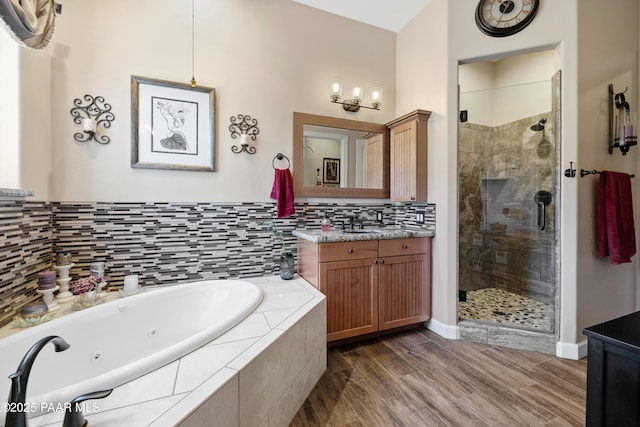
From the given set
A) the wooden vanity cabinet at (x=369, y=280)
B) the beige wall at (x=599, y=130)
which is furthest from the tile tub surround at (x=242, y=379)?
the beige wall at (x=599, y=130)

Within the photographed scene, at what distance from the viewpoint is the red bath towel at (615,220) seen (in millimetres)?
2031

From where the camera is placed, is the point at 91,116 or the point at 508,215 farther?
the point at 508,215

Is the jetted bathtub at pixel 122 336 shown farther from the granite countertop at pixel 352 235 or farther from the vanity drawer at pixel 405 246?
the vanity drawer at pixel 405 246

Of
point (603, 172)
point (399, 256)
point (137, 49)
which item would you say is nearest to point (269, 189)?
point (399, 256)

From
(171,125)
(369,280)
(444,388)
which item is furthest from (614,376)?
(171,125)

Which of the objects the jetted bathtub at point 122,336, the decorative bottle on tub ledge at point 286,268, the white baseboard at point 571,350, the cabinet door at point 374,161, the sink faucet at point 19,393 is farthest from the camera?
the cabinet door at point 374,161

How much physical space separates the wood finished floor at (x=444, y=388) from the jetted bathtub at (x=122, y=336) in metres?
0.78

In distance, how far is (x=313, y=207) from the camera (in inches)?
104

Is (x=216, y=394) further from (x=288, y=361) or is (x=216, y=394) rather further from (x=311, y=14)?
(x=311, y=14)

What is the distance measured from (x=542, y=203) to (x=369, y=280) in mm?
1785

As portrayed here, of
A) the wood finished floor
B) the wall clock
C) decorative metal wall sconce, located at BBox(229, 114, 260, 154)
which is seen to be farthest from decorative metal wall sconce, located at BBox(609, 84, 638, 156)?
decorative metal wall sconce, located at BBox(229, 114, 260, 154)

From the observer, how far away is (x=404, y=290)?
2.38m

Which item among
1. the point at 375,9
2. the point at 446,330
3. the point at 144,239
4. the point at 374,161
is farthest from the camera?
the point at 374,161

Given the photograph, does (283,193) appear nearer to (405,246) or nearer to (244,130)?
(244,130)
